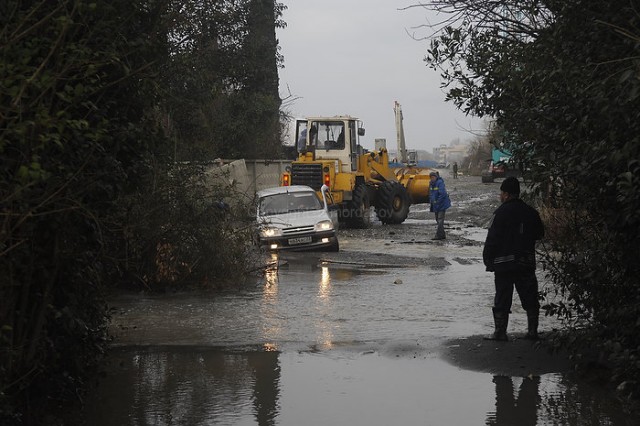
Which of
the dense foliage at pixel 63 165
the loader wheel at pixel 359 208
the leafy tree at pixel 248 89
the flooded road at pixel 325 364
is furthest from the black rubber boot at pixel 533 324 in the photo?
the leafy tree at pixel 248 89

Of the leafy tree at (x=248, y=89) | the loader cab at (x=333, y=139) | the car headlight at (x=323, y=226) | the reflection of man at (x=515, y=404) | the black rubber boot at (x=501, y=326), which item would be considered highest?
the leafy tree at (x=248, y=89)

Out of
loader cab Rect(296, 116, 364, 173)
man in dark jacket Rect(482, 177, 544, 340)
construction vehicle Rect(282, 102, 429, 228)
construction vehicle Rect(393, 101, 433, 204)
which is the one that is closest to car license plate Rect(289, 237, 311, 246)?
construction vehicle Rect(282, 102, 429, 228)

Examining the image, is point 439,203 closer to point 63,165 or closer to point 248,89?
point 248,89

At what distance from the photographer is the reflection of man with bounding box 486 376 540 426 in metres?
7.22

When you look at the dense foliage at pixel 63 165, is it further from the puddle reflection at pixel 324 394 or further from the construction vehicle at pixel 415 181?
the construction vehicle at pixel 415 181

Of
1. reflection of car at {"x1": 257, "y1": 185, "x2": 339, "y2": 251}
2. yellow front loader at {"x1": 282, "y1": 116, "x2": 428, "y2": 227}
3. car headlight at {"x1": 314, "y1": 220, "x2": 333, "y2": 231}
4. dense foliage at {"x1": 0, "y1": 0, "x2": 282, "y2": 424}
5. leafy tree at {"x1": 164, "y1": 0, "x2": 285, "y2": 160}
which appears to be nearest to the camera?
dense foliage at {"x1": 0, "y1": 0, "x2": 282, "y2": 424}

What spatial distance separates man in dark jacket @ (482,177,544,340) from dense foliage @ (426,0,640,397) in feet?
2.74

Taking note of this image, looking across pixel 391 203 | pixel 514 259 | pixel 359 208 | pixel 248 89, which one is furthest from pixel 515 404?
pixel 248 89

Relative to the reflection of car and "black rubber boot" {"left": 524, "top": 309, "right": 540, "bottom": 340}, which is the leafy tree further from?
Result: "black rubber boot" {"left": 524, "top": 309, "right": 540, "bottom": 340}

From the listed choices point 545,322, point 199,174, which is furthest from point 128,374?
point 199,174

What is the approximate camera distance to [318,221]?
21.3 m

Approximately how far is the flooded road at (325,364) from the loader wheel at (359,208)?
12.2 meters

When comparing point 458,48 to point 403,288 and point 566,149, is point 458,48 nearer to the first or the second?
point 566,149

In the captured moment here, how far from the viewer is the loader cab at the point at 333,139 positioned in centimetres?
2906
